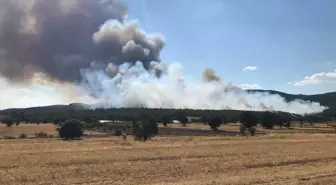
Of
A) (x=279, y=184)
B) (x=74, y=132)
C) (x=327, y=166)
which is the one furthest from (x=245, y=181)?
(x=74, y=132)

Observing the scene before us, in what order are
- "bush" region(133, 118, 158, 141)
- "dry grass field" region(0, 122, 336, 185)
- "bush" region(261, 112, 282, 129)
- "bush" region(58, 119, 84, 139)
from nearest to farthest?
1. "dry grass field" region(0, 122, 336, 185)
2. "bush" region(133, 118, 158, 141)
3. "bush" region(58, 119, 84, 139)
4. "bush" region(261, 112, 282, 129)

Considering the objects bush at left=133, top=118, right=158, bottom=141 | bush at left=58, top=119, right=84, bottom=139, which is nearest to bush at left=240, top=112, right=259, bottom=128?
bush at left=133, top=118, right=158, bottom=141

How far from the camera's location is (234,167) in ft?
96.0

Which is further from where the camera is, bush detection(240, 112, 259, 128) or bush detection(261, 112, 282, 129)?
bush detection(261, 112, 282, 129)

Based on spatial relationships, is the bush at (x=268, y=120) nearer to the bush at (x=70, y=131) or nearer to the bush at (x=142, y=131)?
the bush at (x=142, y=131)

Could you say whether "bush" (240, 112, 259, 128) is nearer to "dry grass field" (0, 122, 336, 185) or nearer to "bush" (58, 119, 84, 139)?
"bush" (58, 119, 84, 139)

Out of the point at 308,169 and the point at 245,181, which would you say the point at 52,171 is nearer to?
the point at 245,181

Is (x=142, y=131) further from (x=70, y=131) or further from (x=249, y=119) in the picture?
(x=249, y=119)

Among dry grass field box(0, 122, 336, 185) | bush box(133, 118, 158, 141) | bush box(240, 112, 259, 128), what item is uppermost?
bush box(240, 112, 259, 128)

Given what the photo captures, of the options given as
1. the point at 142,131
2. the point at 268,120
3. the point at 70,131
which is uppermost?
the point at 268,120

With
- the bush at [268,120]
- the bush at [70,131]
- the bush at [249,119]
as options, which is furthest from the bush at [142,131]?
the bush at [268,120]

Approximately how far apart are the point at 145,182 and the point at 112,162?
8.27m

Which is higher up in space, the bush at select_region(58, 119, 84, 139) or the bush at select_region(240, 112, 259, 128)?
the bush at select_region(240, 112, 259, 128)

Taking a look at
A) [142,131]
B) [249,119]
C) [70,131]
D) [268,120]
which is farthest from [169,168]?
[268,120]
